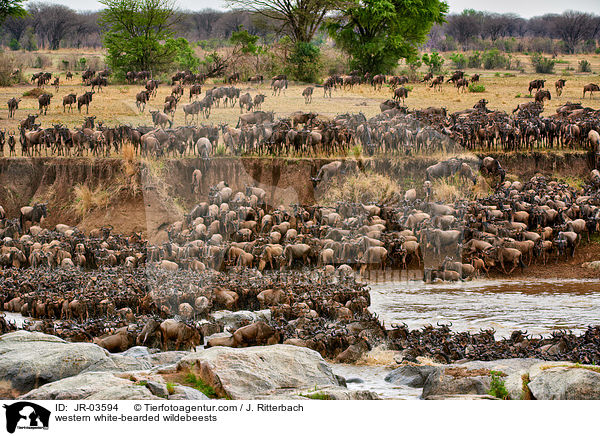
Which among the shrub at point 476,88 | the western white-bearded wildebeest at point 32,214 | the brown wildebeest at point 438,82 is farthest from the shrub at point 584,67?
the western white-bearded wildebeest at point 32,214

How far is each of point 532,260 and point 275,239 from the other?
6328mm

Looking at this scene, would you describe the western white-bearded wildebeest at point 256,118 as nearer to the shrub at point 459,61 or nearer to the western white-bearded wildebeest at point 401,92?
the western white-bearded wildebeest at point 401,92

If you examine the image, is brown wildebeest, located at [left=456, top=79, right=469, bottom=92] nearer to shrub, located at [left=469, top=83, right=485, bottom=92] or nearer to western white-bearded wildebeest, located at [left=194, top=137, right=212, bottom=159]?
shrub, located at [left=469, top=83, right=485, bottom=92]

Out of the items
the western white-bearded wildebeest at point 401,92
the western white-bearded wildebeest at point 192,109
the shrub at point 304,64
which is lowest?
the western white-bearded wildebeest at point 192,109

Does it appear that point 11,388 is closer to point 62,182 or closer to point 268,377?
point 268,377

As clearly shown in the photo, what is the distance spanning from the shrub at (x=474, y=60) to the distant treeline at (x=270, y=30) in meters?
2.71

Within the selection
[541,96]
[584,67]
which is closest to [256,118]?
[541,96]

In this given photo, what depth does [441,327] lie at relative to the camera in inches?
507

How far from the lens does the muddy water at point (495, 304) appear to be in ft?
43.7

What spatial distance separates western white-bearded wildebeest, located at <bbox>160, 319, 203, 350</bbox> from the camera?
39.8 feet

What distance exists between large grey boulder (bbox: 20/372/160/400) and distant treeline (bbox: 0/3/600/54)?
35.3 m

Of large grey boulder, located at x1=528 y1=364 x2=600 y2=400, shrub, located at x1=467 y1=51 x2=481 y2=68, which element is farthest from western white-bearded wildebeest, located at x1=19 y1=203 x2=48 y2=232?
shrub, located at x1=467 y1=51 x2=481 y2=68

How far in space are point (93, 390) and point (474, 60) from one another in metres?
46.4

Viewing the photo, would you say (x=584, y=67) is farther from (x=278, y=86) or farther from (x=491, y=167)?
(x=491, y=167)
